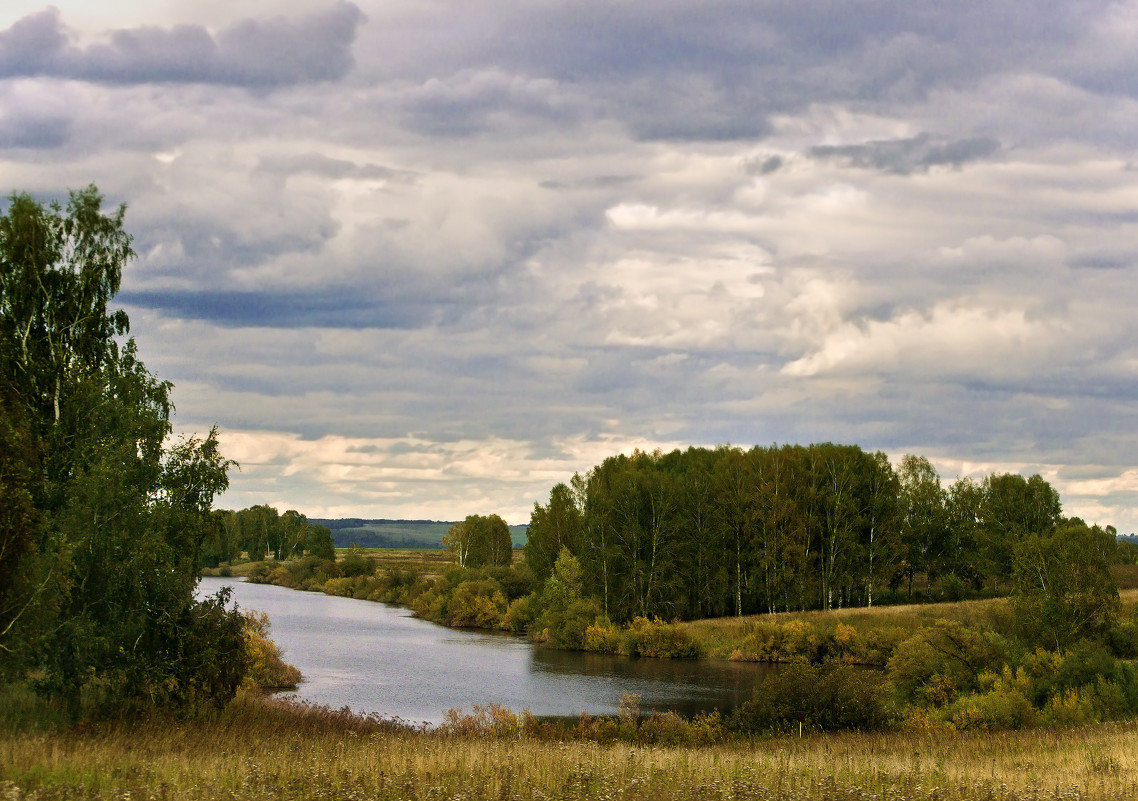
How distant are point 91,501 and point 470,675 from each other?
4090 cm

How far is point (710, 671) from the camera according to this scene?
66.6 m

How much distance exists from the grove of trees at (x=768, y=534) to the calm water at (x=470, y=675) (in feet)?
36.3

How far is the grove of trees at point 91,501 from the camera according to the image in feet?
66.7

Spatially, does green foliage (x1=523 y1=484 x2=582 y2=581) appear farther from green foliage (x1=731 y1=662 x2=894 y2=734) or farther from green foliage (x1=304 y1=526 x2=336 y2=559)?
green foliage (x1=304 y1=526 x2=336 y2=559)

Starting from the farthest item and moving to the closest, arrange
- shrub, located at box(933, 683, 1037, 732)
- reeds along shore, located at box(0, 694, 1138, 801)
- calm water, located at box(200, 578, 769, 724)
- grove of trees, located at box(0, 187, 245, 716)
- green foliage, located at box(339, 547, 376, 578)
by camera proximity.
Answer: green foliage, located at box(339, 547, 376, 578), calm water, located at box(200, 578, 769, 724), shrub, located at box(933, 683, 1037, 732), grove of trees, located at box(0, 187, 245, 716), reeds along shore, located at box(0, 694, 1138, 801)

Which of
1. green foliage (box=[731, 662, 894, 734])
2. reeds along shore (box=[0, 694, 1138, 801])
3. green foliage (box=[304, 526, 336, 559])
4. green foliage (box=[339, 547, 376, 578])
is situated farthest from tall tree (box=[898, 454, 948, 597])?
green foliage (box=[304, 526, 336, 559])

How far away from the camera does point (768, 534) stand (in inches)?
3310

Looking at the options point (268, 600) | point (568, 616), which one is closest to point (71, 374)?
point (568, 616)

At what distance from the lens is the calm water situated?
48.7 metres

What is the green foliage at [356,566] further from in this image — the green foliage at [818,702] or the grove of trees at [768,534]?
the green foliage at [818,702]

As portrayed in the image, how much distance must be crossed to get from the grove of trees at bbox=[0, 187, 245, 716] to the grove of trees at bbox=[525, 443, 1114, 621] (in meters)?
60.3

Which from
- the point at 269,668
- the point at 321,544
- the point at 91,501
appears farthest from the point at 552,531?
the point at 321,544

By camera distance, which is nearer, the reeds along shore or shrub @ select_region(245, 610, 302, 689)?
the reeds along shore

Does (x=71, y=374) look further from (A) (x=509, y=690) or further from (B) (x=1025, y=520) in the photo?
(B) (x=1025, y=520)
